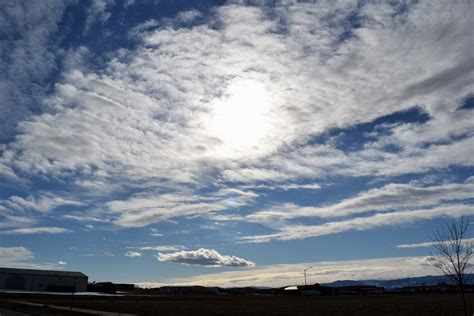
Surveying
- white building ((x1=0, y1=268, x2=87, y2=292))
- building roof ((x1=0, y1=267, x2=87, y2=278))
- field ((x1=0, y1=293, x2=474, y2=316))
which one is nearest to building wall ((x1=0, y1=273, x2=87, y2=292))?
white building ((x1=0, y1=268, x2=87, y2=292))

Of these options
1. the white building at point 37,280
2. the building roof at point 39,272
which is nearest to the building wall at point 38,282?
the white building at point 37,280

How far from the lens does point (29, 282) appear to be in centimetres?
16812

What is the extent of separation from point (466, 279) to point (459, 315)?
17760 millimetres

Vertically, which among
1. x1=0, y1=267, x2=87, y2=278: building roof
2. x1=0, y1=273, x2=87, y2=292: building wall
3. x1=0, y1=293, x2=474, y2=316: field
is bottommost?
x1=0, y1=293, x2=474, y2=316: field

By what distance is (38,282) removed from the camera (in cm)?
16962

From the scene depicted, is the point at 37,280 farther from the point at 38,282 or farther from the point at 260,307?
the point at 260,307

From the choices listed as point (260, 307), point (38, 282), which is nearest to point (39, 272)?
point (38, 282)

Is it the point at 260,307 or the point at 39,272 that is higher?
the point at 39,272

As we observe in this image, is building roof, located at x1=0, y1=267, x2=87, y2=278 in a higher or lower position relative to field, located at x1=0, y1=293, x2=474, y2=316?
higher

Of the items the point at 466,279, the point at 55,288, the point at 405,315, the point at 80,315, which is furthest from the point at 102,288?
the point at 466,279

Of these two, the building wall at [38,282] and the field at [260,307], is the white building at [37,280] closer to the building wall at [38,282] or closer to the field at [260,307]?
the building wall at [38,282]

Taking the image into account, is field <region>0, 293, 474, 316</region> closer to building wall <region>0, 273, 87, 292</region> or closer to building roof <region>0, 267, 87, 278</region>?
building wall <region>0, 273, 87, 292</region>

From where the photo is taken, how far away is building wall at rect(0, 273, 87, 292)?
164m

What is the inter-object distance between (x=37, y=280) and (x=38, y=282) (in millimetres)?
1000
